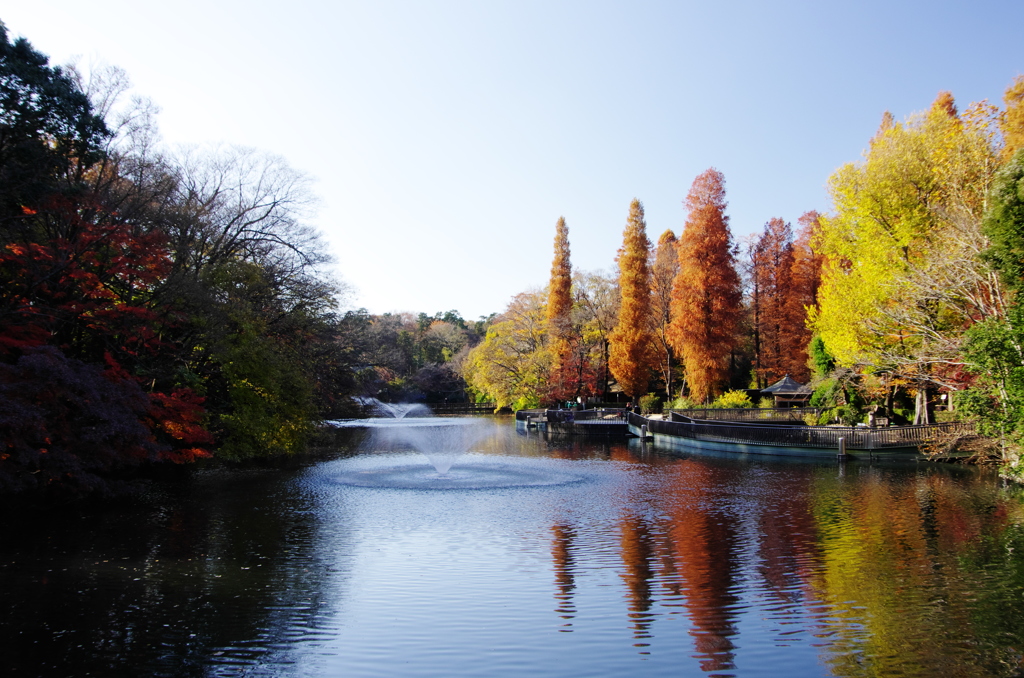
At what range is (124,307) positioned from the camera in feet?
57.2

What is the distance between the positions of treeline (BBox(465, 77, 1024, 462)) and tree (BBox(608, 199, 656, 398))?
104 millimetres

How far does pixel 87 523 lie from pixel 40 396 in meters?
2.80

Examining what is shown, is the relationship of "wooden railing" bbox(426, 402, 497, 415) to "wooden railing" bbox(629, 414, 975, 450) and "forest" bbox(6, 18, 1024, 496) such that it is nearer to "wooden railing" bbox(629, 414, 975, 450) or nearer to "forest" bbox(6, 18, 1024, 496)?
"forest" bbox(6, 18, 1024, 496)

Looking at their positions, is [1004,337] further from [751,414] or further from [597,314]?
[597,314]

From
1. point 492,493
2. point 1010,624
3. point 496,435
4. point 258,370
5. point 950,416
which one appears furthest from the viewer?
point 496,435

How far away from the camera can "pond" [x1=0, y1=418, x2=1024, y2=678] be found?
732 cm

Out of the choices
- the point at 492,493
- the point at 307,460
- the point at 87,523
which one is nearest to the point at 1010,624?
the point at 492,493

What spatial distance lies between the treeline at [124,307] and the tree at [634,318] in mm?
25081

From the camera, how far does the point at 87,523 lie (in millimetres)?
14492

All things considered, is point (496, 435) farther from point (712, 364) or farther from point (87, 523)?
point (87, 523)

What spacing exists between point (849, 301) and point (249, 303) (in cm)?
2223

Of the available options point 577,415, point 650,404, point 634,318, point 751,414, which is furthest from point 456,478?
point 634,318

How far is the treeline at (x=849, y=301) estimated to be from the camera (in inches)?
759

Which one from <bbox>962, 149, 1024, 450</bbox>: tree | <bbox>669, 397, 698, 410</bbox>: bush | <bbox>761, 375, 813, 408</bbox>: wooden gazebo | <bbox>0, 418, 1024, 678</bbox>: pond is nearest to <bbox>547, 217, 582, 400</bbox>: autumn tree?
<bbox>669, 397, 698, 410</bbox>: bush
